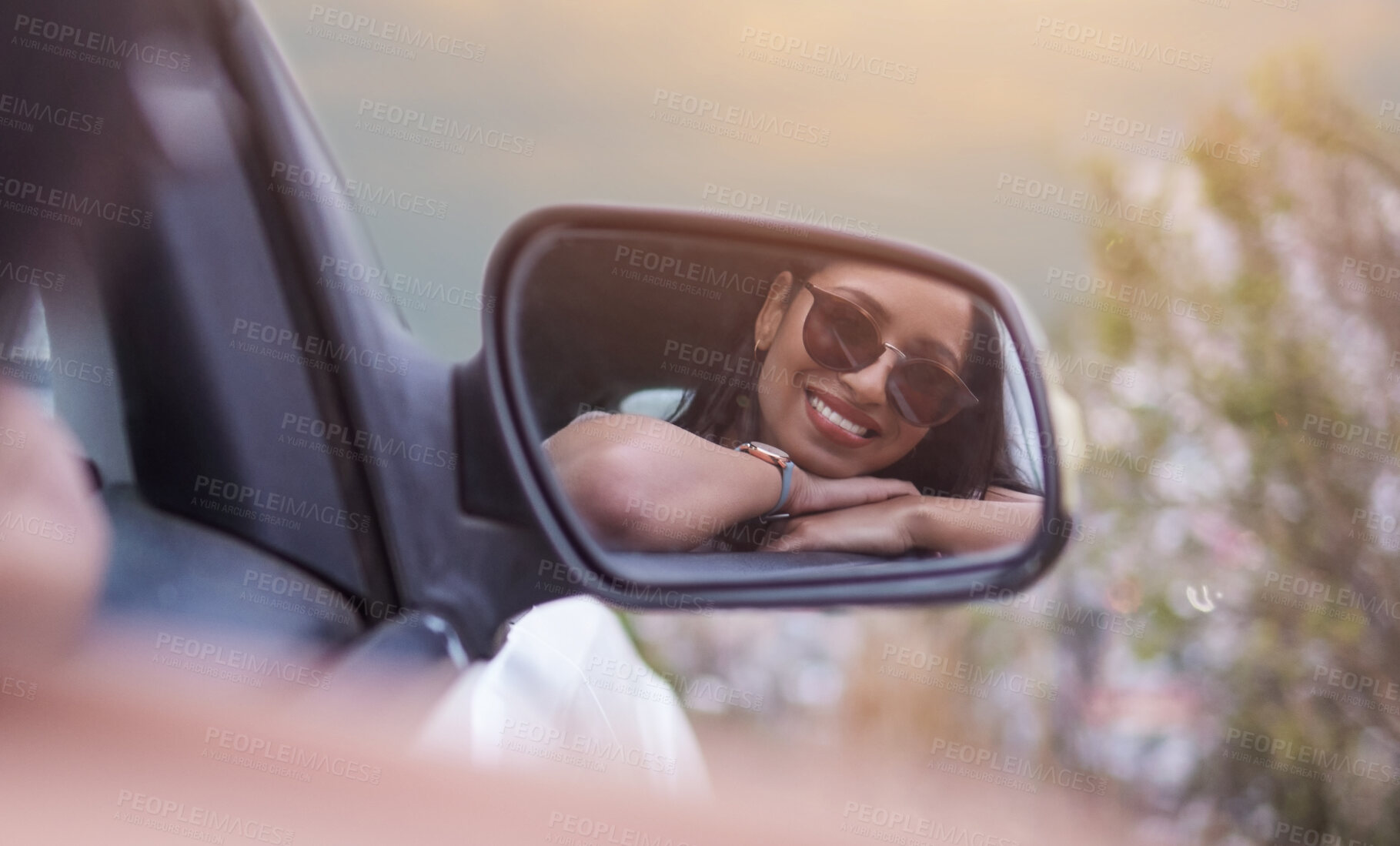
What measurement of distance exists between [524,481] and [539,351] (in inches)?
9.5

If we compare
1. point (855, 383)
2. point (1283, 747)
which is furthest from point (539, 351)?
point (1283, 747)

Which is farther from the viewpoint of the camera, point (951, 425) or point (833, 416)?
point (951, 425)

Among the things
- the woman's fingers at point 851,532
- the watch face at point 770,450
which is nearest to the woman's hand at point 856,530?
the woman's fingers at point 851,532

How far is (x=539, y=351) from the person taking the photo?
5.82ft

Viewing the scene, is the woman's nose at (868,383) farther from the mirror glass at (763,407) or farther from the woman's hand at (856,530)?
the woman's hand at (856,530)

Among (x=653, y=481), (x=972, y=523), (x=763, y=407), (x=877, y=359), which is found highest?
(x=877, y=359)

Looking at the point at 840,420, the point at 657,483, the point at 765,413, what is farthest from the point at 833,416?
the point at 657,483

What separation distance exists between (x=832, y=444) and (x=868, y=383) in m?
0.13

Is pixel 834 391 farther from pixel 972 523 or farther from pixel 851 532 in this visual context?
pixel 972 523

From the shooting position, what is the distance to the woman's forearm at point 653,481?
1736mm

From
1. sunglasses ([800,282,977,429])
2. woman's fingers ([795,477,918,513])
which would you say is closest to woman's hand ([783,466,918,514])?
woman's fingers ([795,477,918,513])

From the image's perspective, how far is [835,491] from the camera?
1889 mm

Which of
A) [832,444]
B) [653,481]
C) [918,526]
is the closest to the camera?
[653,481]

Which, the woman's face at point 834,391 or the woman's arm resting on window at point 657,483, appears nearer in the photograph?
the woman's arm resting on window at point 657,483
